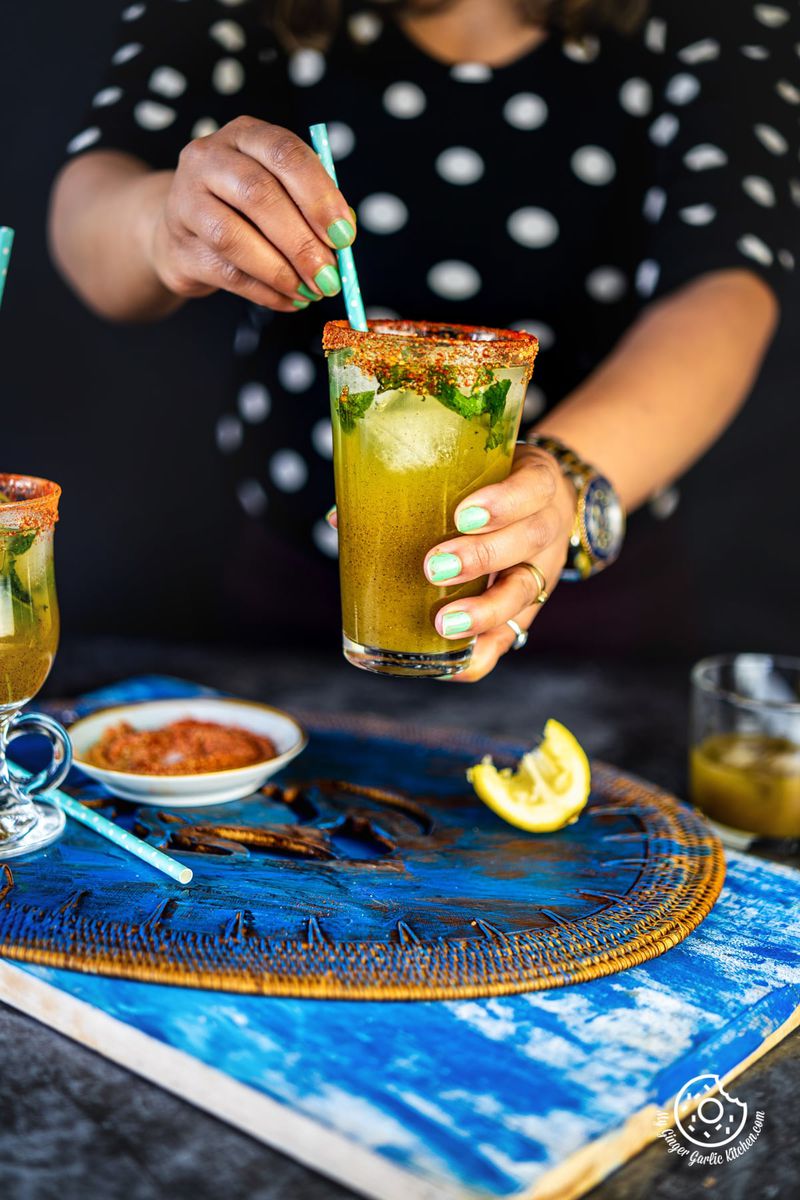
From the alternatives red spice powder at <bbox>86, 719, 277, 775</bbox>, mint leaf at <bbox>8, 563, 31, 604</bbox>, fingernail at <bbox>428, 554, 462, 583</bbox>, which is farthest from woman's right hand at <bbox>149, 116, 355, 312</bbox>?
red spice powder at <bbox>86, 719, 277, 775</bbox>

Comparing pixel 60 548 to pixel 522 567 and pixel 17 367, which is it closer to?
pixel 17 367

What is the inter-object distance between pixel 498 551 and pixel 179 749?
1.77ft

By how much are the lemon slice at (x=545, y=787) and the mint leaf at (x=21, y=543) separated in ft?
2.13

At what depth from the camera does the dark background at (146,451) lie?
3.24 metres

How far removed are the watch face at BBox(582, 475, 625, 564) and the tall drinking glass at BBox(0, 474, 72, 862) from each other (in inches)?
28.9

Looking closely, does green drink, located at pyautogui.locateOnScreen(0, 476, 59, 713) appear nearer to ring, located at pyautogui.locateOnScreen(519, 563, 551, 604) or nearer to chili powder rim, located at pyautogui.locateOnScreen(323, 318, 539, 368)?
chili powder rim, located at pyautogui.locateOnScreen(323, 318, 539, 368)

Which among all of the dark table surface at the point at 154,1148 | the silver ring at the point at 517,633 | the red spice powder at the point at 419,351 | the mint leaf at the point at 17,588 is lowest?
the dark table surface at the point at 154,1148

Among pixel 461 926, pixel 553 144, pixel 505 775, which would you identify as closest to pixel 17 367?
pixel 553 144

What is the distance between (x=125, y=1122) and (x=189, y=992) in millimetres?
142

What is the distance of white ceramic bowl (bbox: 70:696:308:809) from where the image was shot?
4.89 feet

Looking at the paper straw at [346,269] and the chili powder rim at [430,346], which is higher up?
the paper straw at [346,269]

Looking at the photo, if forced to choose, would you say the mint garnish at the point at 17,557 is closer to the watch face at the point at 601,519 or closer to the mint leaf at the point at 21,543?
the mint leaf at the point at 21,543

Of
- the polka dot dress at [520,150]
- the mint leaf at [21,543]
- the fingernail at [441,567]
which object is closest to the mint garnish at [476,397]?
the fingernail at [441,567]

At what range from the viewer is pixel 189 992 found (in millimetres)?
1121
